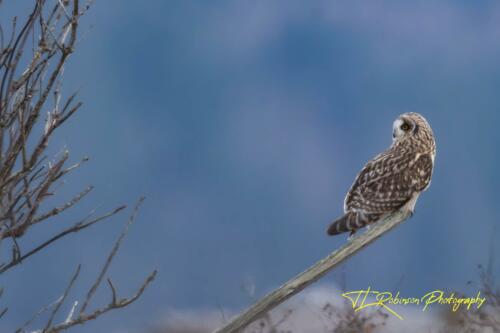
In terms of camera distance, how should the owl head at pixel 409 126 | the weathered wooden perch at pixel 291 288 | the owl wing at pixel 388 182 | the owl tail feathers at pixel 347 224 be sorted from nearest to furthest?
the weathered wooden perch at pixel 291 288 → the owl tail feathers at pixel 347 224 → the owl wing at pixel 388 182 → the owl head at pixel 409 126

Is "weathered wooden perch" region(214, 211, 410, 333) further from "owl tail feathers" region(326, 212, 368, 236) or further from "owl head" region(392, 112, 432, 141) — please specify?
"owl head" region(392, 112, 432, 141)

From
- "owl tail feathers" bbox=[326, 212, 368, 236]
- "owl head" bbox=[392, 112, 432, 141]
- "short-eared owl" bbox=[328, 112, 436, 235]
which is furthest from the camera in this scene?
"owl head" bbox=[392, 112, 432, 141]

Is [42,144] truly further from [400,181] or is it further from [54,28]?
[400,181]

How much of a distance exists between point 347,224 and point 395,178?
587 millimetres

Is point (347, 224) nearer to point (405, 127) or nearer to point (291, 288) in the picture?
point (405, 127)

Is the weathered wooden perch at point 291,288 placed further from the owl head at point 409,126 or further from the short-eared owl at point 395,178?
the owl head at point 409,126

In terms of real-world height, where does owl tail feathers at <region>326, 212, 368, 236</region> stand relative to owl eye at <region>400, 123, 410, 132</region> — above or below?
below

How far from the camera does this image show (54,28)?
2322mm

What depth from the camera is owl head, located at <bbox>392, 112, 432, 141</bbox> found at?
15.9 feet

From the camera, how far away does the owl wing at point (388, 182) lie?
4375 millimetres

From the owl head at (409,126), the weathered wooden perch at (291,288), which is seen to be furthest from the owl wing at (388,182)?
the weathered wooden perch at (291,288)

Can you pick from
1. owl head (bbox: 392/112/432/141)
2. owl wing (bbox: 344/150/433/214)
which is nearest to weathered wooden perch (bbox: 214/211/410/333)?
owl wing (bbox: 344/150/433/214)

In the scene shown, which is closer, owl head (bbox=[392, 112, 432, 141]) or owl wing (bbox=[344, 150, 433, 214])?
owl wing (bbox=[344, 150, 433, 214])

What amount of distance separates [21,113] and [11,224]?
0.36 metres
